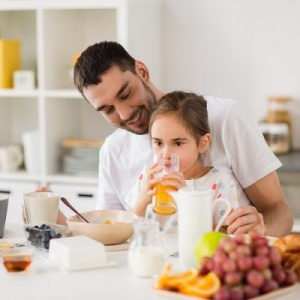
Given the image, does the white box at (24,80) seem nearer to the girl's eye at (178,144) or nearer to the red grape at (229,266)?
the girl's eye at (178,144)

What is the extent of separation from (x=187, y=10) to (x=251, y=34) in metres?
0.41

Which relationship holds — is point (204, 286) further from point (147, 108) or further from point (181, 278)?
point (147, 108)

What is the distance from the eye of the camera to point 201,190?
1.91 m

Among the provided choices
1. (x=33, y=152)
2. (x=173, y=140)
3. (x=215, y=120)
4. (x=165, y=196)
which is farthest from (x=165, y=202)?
(x=33, y=152)

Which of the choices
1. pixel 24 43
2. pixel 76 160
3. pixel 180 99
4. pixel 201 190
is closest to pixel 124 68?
pixel 180 99

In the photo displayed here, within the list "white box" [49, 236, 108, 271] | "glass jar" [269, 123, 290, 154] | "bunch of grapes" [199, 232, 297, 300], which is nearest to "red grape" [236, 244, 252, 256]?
"bunch of grapes" [199, 232, 297, 300]

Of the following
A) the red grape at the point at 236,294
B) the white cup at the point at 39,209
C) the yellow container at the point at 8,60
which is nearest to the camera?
the red grape at the point at 236,294

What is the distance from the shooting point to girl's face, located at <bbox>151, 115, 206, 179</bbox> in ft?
8.80

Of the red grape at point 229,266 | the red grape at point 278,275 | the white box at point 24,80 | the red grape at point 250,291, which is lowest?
the red grape at point 250,291

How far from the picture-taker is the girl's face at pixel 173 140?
2684mm

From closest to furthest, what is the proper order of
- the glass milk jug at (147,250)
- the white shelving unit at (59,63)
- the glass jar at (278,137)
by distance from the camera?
the glass milk jug at (147,250) → the glass jar at (278,137) → the white shelving unit at (59,63)

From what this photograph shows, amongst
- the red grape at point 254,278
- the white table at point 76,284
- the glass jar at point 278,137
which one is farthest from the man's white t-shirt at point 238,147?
the glass jar at point 278,137

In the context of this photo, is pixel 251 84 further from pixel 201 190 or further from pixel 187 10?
pixel 201 190

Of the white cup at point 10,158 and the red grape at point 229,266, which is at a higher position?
the red grape at point 229,266
